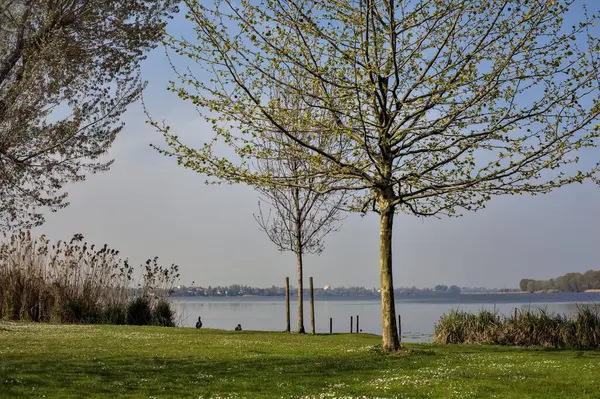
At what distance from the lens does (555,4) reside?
15.9m

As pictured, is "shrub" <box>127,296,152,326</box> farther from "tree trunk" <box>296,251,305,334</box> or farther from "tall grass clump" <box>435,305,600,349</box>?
"tall grass clump" <box>435,305,600,349</box>

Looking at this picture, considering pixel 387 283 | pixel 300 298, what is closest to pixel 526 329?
pixel 387 283

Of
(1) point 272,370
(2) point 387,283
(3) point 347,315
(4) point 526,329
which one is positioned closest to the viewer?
(1) point 272,370

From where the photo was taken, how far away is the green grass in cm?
1067

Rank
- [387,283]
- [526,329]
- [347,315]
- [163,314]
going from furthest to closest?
[347,315] < [163,314] < [526,329] < [387,283]

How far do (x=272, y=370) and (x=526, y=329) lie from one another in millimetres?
12730

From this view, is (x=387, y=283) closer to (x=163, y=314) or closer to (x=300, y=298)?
(x=300, y=298)

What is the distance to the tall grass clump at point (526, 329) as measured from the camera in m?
21.0

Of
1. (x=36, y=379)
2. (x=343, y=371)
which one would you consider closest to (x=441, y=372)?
(x=343, y=371)

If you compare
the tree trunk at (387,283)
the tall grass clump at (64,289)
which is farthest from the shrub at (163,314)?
the tree trunk at (387,283)

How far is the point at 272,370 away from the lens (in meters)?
13.1

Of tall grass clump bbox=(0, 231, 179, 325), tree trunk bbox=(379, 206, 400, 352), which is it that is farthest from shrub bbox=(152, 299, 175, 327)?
tree trunk bbox=(379, 206, 400, 352)

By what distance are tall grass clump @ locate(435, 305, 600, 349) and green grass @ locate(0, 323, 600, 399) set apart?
330 centimetres

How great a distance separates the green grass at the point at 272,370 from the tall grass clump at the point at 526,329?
3.30 meters
